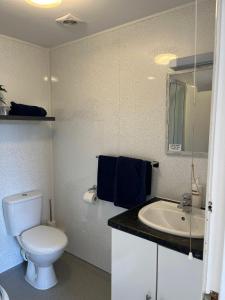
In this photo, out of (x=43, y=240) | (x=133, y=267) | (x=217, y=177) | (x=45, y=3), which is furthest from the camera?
(x=43, y=240)

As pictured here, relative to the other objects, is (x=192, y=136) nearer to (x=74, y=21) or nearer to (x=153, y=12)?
(x=153, y=12)

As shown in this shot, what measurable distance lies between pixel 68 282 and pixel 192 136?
Result: 5.69 feet

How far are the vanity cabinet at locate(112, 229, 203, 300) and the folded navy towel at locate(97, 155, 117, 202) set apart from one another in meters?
0.66

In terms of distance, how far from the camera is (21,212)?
2.33 metres

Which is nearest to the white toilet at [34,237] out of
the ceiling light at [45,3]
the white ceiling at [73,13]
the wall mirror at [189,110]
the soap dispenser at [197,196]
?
the soap dispenser at [197,196]

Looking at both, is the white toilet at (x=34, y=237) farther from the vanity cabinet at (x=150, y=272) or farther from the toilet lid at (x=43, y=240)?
the vanity cabinet at (x=150, y=272)

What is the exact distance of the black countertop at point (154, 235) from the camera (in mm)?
1220

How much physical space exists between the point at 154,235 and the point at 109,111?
123 centimetres

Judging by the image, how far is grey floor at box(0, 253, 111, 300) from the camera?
2.07 m

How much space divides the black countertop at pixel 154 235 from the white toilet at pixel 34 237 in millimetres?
857

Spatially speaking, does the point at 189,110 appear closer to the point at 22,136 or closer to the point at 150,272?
the point at 150,272

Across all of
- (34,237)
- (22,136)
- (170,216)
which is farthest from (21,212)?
(170,216)

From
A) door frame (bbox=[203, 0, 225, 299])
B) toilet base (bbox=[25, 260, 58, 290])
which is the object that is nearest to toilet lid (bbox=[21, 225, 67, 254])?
toilet base (bbox=[25, 260, 58, 290])

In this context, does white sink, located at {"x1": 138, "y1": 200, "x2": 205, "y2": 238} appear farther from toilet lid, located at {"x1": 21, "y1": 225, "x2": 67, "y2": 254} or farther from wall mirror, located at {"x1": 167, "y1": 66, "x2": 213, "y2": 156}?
toilet lid, located at {"x1": 21, "y1": 225, "x2": 67, "y2": 254}
